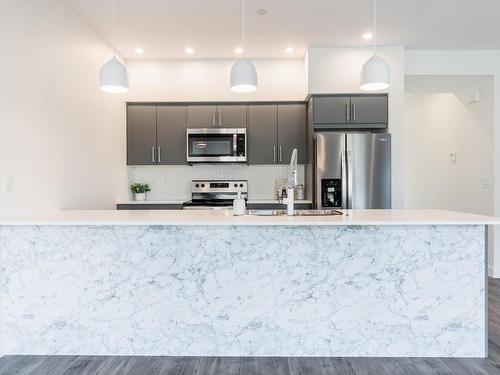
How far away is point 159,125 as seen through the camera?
4.39m

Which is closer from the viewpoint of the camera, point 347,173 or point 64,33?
point 64,33

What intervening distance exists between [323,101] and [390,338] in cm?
259

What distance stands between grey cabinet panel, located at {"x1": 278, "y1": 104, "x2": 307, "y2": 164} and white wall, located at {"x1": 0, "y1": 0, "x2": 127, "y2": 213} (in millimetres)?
2002

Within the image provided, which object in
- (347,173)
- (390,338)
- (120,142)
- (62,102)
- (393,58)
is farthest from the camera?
(120,142)

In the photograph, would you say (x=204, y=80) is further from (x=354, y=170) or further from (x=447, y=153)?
(x=447, y=153)

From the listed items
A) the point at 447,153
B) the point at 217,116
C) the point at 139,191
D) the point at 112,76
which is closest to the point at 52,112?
the point at 112,76

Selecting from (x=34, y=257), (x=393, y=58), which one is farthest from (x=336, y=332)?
(x=393, y=58)

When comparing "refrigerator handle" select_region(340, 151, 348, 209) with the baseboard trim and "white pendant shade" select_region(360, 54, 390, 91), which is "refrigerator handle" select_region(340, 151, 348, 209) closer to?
"white pendant shade" select_region(360, 54, 390, 91)

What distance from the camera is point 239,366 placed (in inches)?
83.4

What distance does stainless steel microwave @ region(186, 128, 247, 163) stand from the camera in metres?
4.26

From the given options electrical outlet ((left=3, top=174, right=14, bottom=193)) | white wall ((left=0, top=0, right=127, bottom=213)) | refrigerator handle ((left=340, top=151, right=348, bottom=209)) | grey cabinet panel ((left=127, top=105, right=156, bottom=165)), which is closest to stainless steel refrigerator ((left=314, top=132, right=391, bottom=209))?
refrigerator handle ((left=340, top=151, right=348, bottom=209))

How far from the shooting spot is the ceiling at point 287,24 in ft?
10.1

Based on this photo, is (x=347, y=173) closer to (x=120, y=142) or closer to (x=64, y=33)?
(x=120, y=142)

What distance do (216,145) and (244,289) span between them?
2.38m
